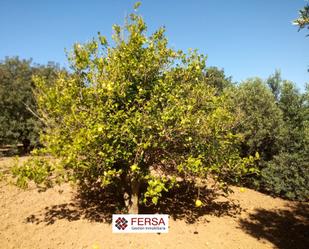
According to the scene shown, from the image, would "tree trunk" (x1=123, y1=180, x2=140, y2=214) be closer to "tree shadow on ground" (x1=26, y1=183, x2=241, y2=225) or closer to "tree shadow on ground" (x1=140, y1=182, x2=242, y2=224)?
"tree shadow on ground" (x1=26, y1=183, x2=241, y2=225)

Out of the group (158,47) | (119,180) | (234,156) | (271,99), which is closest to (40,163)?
(119,180)

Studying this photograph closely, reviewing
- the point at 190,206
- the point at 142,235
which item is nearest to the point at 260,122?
the point at 190,206

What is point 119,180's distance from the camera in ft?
28.6

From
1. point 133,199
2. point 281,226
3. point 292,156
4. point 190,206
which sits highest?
point 292,156

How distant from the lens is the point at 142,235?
8.13 meters

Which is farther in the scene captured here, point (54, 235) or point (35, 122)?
point (35, 122)

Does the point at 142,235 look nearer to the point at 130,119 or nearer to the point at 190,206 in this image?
the point at 190,206

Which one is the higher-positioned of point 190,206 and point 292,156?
point 292,156

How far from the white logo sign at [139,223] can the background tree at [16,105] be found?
54.9 feet

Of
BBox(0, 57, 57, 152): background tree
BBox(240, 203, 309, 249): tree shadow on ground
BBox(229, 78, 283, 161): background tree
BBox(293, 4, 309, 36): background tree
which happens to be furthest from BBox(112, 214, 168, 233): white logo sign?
BBox(0, 57, 57, 152): background tree

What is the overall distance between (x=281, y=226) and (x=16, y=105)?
23098mm

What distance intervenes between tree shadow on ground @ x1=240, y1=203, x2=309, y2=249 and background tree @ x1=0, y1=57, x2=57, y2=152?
19452mm

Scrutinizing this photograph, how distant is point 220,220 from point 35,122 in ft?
63.6

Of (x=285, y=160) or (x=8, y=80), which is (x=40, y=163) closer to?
(x=285, y=160)
